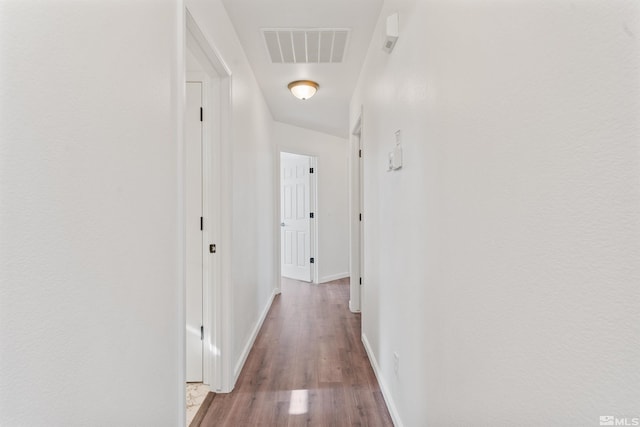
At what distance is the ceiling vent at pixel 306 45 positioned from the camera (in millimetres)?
2271

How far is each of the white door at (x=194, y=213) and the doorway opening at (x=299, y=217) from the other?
283 centimetres

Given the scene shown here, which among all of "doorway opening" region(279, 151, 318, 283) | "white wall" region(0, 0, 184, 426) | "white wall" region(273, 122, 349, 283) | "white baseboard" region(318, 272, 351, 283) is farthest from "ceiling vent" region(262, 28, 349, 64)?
"white baseboard" region(318, 272, 351, 283)

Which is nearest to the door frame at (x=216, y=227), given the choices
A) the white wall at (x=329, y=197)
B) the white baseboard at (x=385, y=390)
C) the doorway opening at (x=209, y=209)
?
the doorway opening at (x=209, y=209)

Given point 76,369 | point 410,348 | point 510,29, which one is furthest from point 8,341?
point 410,348

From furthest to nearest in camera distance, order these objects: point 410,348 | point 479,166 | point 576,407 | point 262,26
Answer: point 262,26
point 410,348
point 479,166
point 576,407

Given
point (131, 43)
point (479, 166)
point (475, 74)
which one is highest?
point (131, 43)

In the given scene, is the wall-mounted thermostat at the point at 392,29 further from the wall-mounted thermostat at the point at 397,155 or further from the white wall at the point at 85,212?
the white wall at the point at 85,212

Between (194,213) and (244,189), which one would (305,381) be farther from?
(244,189)

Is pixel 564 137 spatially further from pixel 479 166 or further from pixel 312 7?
pixel 312 7

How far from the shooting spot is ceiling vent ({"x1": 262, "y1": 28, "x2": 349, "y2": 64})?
2271mm

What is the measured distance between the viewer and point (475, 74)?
0.89 metres

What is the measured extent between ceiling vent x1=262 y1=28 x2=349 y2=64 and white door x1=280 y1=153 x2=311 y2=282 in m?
2.43

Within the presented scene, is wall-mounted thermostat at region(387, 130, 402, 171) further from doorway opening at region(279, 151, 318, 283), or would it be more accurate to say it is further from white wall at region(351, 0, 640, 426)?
doorway opening at region(279, 151, 318, 283)

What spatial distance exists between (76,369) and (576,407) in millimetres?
1046
